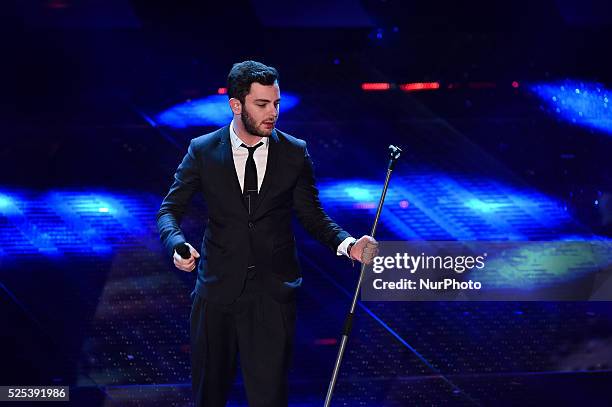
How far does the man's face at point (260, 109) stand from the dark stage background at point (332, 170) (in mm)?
1507

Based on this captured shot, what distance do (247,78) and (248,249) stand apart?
622mm

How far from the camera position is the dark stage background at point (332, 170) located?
15.3ft

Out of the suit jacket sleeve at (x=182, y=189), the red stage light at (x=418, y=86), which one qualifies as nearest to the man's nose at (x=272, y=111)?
the suit jacket sleeve at (x=182, y=189)

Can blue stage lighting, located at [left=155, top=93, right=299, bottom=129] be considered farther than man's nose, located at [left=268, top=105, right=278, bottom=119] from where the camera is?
Yes

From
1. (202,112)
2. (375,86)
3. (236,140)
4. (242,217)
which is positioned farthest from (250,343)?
(375,86)

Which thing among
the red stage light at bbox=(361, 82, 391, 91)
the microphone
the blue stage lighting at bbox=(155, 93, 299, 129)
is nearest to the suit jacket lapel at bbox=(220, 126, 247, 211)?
the microphone

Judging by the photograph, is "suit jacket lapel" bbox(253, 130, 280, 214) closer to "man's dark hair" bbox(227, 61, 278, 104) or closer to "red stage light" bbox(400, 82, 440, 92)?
"man's dark hair" bbox(227, 61, 278, 104)

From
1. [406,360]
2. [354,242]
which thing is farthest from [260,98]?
[406,360]

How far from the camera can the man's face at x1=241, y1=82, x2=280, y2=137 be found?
316 cm

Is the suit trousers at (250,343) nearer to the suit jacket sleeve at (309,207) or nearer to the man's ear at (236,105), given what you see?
the suit jacket sleeve at (309,207)

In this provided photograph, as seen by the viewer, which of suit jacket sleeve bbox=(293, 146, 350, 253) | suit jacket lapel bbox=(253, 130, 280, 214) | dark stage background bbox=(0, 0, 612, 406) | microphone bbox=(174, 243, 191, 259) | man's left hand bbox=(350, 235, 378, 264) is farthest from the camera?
dark stage background bbox=(0, 0, 612, 406)

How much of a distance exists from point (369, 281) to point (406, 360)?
48cm

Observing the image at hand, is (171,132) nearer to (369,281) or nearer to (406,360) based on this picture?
(369,281)

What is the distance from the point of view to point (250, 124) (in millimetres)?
3184
